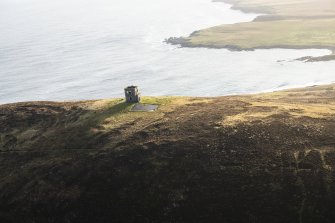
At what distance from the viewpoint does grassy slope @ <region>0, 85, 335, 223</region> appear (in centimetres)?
5309

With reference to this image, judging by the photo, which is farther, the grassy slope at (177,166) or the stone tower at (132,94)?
the stone tower at (132,94)

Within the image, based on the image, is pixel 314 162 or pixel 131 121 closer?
pixel 314 162

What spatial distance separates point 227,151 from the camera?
61188 mm

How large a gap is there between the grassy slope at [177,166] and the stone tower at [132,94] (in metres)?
3.14

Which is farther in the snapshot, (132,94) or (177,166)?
(132,94)

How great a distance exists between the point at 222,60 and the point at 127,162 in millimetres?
142278

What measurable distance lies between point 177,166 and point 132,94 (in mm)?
25419

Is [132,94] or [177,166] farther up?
[132,94]

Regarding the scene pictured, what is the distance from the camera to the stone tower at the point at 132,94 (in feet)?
265

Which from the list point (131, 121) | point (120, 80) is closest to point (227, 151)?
point (131, 121)

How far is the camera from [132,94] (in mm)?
81312

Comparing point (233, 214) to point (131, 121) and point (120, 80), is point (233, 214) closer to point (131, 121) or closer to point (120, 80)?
point (131, 121)

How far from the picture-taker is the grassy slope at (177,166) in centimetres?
5309

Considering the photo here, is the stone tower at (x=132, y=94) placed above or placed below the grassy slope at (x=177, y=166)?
above
